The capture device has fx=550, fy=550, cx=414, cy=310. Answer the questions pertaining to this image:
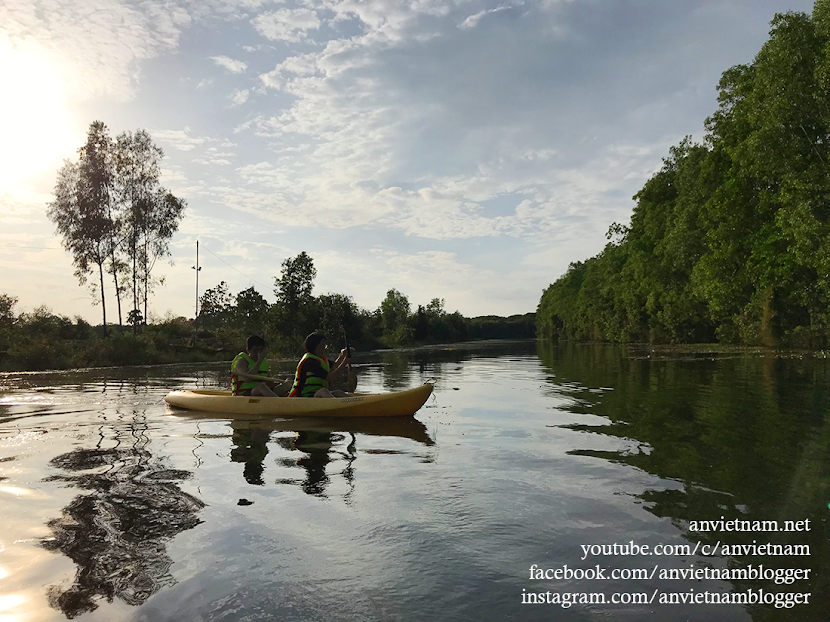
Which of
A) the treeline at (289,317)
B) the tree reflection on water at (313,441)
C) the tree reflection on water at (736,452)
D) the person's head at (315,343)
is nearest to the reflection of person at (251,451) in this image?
the tree reflection on water at (313,441)

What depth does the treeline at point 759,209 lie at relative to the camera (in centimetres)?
2161

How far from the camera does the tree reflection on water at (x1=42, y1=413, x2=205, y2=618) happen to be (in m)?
3.65

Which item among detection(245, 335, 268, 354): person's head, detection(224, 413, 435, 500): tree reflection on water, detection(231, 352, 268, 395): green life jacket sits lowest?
detection(224, 413, 435, 500): tree reflection on water

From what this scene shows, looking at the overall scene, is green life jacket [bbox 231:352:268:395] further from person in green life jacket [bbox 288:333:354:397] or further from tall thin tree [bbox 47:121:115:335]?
tall thin tree [bbox 47:121:115:335]

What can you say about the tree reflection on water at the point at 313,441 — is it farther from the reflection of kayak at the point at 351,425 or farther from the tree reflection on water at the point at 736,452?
the tree reflection on water at the point at 736,452

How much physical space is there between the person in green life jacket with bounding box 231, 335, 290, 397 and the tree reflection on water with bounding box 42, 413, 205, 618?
4163 millimetres

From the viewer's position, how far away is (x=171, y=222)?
39312 millimetres

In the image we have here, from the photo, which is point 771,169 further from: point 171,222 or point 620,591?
point 171,222

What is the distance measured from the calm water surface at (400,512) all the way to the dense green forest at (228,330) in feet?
→ 69.8

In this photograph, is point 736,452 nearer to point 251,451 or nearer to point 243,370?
point 251,451

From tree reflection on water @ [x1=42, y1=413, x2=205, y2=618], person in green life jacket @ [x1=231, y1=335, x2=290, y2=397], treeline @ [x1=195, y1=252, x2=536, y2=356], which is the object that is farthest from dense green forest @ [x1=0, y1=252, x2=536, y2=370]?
tree reflection on water @ [x1=42, y1=413, x2=205, y2=618]

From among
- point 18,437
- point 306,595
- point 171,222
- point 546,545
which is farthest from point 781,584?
point 171,222

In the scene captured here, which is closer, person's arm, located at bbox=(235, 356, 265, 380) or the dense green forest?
person's arm, located at bbox=(235, 356, 265, 380)

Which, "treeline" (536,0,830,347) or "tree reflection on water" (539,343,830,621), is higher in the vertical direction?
"treeline" (536,0,830,347)
